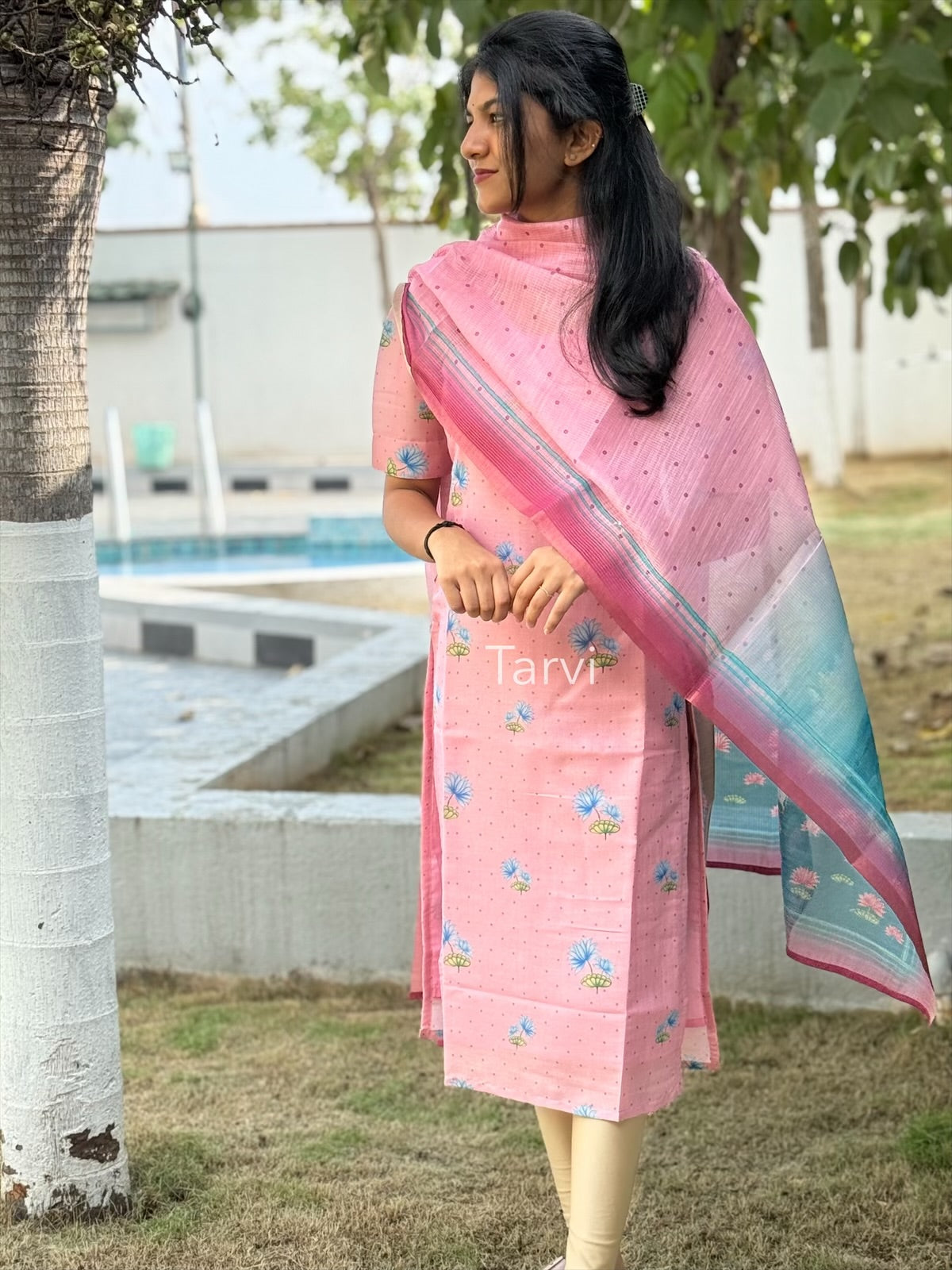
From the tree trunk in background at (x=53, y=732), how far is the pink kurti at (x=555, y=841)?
0.49 meters

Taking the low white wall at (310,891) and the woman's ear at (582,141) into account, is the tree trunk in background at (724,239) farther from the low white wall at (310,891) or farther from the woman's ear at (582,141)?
the woman's ear at (582,141)

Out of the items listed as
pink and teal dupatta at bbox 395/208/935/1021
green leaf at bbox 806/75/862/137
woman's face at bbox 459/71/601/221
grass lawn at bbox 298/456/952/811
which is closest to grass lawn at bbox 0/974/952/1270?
pink and teal dupatta at bbox 395/208/935/1021

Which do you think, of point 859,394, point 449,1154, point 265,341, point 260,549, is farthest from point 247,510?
point 449,1154

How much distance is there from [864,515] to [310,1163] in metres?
10.1

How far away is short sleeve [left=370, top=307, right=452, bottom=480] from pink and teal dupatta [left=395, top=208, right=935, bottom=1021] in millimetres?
48

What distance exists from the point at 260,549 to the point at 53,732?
1065 centimetres

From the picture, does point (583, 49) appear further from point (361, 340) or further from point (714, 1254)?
point (361, 340)

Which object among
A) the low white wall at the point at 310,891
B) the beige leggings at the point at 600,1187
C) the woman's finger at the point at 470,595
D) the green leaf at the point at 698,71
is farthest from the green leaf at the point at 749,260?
the beige leggings at the point at 600,1187

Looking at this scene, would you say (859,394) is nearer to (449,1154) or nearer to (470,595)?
(449,1154)

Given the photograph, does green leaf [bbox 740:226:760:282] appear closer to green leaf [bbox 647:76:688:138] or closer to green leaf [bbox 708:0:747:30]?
green leaf [bbox 708:0:747:30]

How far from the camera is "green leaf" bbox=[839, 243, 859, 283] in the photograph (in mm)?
3984

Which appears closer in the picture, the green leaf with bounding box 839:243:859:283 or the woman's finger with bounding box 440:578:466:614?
the woman's finger with bounding box 440:578:466:614

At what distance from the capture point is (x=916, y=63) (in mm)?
2955

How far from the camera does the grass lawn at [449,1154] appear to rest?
2.21 metres
